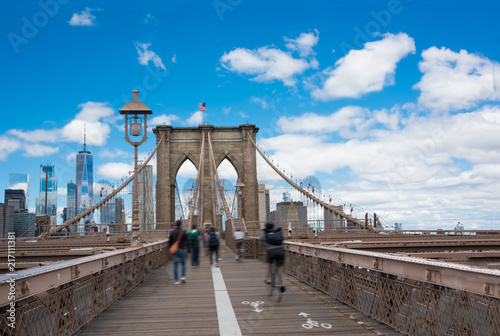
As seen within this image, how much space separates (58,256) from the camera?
21.3 m

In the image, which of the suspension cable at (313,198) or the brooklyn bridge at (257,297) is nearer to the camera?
the brooklyn bridge at (257,297)

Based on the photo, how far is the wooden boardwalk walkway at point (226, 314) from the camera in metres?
6.74

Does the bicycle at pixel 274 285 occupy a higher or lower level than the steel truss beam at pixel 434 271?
lower

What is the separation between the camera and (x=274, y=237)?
9.81 meters

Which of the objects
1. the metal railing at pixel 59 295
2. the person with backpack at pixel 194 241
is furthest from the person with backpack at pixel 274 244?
the person with backpack at pixel 194 241

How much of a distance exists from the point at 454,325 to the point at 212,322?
371 centimetres

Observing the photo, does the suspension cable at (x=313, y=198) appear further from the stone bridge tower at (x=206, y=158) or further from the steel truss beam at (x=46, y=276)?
the steel truss beam at (x=46, y=276)

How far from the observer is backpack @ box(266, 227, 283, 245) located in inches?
386

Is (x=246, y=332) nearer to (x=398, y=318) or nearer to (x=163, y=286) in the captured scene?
(x=398, y=318)

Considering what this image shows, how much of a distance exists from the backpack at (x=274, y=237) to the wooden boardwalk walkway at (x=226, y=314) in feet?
3.76

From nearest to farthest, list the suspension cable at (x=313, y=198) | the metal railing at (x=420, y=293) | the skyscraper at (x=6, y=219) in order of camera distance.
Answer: the metal railing at (x=420, y=293) < the suspension cable at (x=313, y=198) < the skyscraper at (x=6, y=219)

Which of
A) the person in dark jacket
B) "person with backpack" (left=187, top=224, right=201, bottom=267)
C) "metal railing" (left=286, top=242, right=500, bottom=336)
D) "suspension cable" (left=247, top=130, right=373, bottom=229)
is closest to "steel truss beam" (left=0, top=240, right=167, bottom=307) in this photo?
the person in dark jacket

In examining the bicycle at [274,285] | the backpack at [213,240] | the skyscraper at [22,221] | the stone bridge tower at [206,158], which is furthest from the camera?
the skyscraper at [22,221]

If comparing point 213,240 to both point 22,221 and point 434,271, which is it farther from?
point 22,221
